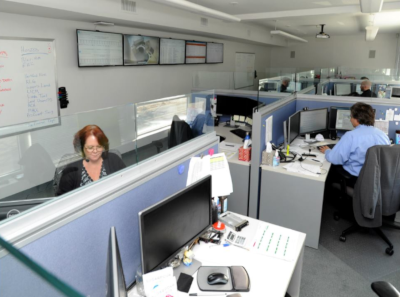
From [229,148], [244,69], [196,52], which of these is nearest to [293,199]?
[229,148]

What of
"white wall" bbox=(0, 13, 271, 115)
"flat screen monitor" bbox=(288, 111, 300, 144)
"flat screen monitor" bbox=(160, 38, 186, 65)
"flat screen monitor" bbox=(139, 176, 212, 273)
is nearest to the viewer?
"flat screen monitor" bbox=(139, 176, 212, 273)

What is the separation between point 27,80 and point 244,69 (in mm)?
7168

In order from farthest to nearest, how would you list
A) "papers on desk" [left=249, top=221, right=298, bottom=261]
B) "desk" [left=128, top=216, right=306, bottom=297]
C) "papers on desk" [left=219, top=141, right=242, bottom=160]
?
"papers on desk" [left=219, top=141, right=242, bottom=160] → "papers on desk" [left=249, top=221, right=298, bottom=261] → "desk" [left=128, top=216, right=306, bottom=297]

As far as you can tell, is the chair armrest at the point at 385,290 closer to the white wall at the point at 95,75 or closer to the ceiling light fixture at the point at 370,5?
the ceiling light fixture at the point at 370,5

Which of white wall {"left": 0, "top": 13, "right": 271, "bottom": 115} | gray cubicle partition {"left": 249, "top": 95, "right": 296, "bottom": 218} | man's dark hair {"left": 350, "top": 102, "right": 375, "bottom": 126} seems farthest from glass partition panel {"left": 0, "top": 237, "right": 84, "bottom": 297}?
white wall {"left": 0, "top": 13, "right": 271, "bottom": 115}

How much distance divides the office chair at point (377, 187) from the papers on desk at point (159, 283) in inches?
73.7

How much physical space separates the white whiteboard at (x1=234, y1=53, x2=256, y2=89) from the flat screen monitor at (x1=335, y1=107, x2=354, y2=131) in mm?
3343

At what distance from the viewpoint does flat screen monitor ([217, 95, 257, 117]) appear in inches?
175

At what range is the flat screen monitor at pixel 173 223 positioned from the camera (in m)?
1.28

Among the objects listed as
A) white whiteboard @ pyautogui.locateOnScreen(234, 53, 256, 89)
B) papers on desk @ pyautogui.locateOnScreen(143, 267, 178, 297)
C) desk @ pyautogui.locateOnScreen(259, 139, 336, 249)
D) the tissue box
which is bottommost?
desk @ pyautogui.locateOnScreen(259, 139, 336, 249)

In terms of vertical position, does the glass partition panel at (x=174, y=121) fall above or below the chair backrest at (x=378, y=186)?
above

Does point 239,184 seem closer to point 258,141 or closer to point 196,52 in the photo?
point 258,141

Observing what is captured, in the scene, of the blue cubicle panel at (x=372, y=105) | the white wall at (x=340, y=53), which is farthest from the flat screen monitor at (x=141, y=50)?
the white wall at (x=340, y=53)

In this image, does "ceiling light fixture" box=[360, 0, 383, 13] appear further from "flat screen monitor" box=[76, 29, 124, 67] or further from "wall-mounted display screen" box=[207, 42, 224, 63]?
"wall-mounted display screen" box=[207, 42, 224, 63]
